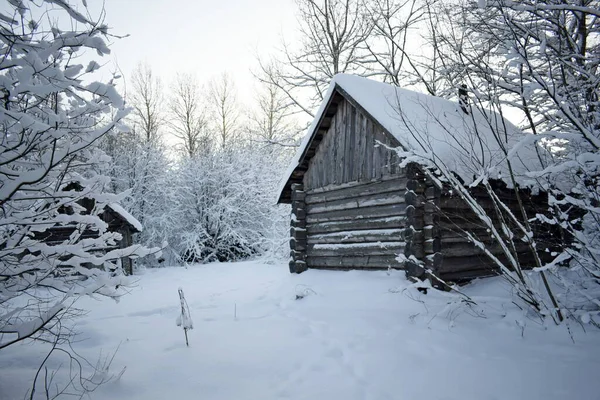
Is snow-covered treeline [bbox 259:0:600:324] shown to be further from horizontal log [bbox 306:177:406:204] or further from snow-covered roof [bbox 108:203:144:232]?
snow-covered roof [bbox 108:203:144:232]

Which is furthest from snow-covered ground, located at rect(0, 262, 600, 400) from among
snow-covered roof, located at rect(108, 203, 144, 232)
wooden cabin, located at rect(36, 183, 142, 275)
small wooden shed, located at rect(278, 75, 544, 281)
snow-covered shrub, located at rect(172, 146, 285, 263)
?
snow-covered shrub, located at rect(172, 146, 285, 263)

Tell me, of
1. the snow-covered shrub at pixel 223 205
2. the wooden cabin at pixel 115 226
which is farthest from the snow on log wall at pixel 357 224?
the snow-covered shrub at pixel 223 205

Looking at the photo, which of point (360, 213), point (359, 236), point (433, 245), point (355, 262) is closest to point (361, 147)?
point (360, 213)

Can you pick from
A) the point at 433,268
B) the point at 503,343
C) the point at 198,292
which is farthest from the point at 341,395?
the point at 198,292

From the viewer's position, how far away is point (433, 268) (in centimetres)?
635

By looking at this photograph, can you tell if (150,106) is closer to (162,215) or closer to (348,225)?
(162,215)

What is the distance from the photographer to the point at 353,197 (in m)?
8.17

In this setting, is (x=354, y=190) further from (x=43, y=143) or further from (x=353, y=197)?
(x=43, y=143)

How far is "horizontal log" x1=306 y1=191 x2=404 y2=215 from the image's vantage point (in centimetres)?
721

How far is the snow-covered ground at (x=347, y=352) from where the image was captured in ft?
10.8

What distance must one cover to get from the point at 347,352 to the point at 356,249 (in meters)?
3.83

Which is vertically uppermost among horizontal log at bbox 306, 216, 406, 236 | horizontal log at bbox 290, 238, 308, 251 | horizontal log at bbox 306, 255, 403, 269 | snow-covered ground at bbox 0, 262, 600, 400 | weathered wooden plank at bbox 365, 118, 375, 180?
weathered wooden plank at bbox 365, 118, 375, 180

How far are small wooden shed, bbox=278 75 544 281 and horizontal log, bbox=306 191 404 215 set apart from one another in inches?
0.9

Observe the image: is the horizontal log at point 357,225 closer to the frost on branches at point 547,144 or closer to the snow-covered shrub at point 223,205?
the frost on branches at point 547,144
